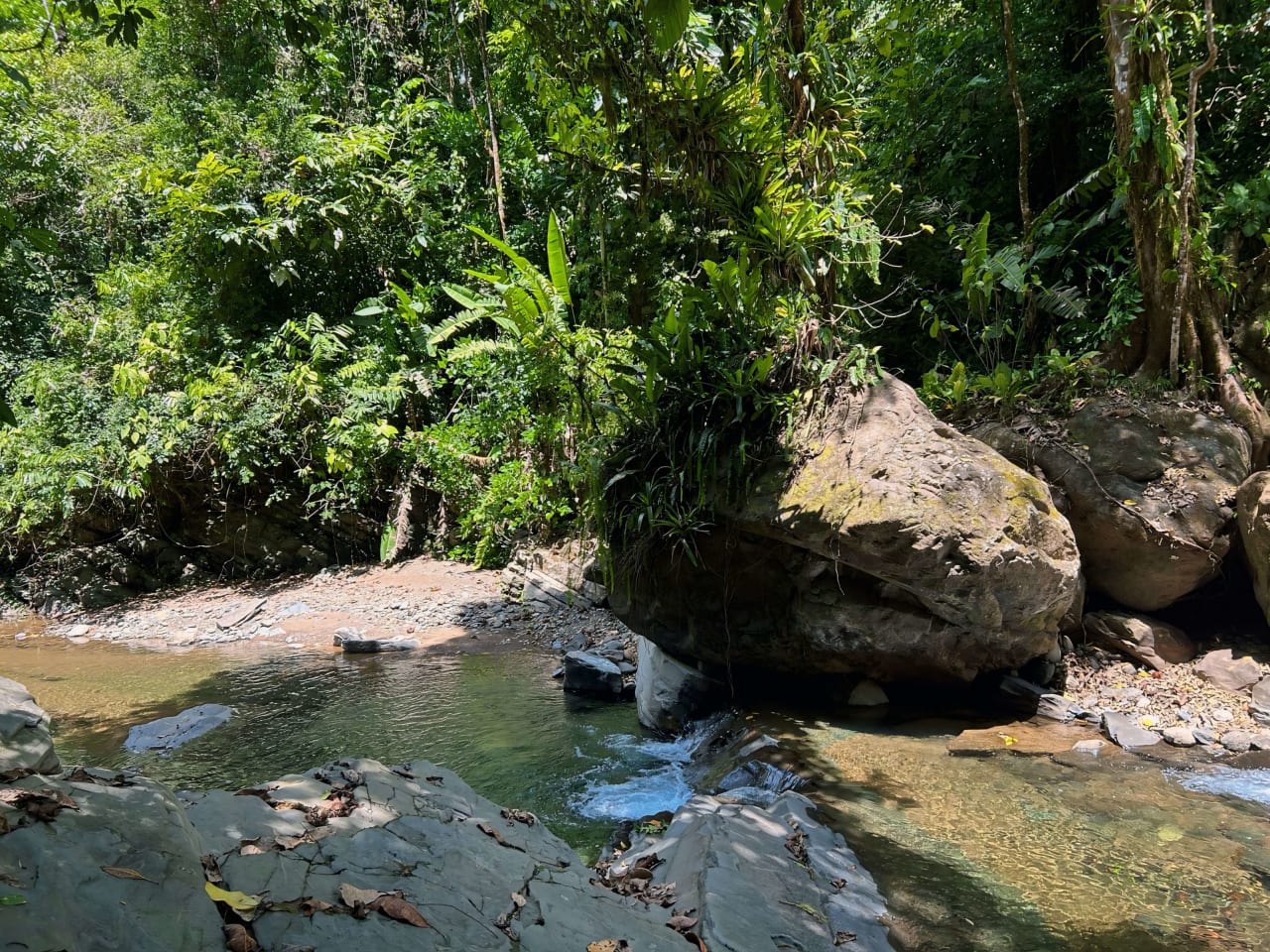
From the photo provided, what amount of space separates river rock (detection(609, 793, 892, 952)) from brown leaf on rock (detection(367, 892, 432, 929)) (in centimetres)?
87

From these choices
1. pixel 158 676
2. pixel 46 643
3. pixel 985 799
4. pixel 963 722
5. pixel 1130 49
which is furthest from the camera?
pixel 46 643

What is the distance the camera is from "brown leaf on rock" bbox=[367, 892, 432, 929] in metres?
2.10

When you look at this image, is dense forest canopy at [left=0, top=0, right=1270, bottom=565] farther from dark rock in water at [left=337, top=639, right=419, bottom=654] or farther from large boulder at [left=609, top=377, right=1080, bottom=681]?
dark rock in water at [left=337, top=639, right=419, bottom=654]

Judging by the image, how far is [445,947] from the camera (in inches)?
80.4

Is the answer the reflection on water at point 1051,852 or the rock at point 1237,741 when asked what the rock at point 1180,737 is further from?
the reflection on water at point 1051,852

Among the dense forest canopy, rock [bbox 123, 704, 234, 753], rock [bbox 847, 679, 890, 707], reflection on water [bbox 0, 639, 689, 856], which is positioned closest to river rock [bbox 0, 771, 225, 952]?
the dense forest canopy

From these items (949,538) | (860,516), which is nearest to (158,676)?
(860,516)

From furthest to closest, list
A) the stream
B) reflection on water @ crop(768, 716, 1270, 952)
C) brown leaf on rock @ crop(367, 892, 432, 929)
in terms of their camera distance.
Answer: the stream → reflection on water @ crop(768, 716, 1270, 952) → brown leaf on rock @ crop(367, 892, 432, 929)

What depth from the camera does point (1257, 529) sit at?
5.73m

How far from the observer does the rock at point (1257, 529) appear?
5680 millimetres

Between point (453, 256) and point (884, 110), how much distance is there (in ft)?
25.1

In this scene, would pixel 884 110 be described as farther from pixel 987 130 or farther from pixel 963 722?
pixel 963 722

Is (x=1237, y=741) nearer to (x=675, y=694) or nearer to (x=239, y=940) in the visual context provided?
(x=675, y=694)

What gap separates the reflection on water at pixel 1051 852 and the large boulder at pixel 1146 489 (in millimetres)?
2215
